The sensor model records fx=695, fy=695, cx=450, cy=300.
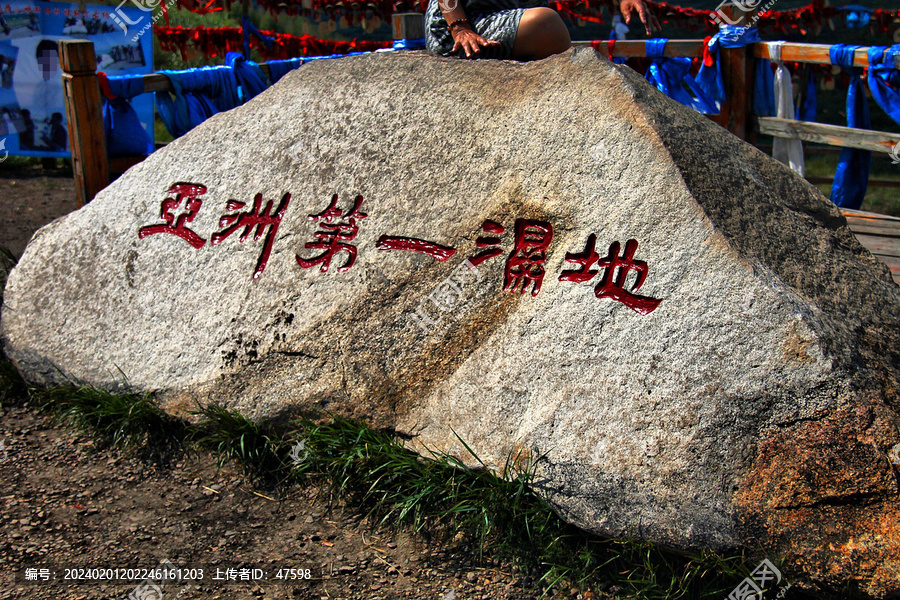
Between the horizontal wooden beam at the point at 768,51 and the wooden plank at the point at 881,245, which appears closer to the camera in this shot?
the wooden plank at the point at 881,245

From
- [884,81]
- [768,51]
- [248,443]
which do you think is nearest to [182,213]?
[248,443]

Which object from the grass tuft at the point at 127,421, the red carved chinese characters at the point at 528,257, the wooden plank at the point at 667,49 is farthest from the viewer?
the wooden plank at the point at 667,49

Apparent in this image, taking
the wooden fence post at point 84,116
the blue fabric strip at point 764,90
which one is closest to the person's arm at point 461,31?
the wooden fence post at point 84,116

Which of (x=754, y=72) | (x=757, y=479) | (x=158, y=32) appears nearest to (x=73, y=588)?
(x=757, y=479)

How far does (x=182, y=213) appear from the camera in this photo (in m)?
3.13

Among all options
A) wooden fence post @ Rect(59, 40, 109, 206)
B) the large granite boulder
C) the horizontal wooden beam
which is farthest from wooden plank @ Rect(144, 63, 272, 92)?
the horizontal wooden beam

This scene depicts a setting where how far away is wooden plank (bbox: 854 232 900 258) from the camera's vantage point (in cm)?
420

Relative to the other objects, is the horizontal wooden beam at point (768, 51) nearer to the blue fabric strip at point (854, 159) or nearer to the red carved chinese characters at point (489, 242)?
the blue fabric strip at point (854, 159)

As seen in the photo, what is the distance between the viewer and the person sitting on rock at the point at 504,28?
9.59 ft

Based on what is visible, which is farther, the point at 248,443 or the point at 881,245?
the point at 881,245

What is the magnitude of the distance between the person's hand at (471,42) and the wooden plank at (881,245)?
2687 mm

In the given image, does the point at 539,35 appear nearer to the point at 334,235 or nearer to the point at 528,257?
the point at 528,257

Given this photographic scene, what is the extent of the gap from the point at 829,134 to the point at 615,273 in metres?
3.27

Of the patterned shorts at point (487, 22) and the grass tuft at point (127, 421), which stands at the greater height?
the patterned shorts at point (487, 22)
